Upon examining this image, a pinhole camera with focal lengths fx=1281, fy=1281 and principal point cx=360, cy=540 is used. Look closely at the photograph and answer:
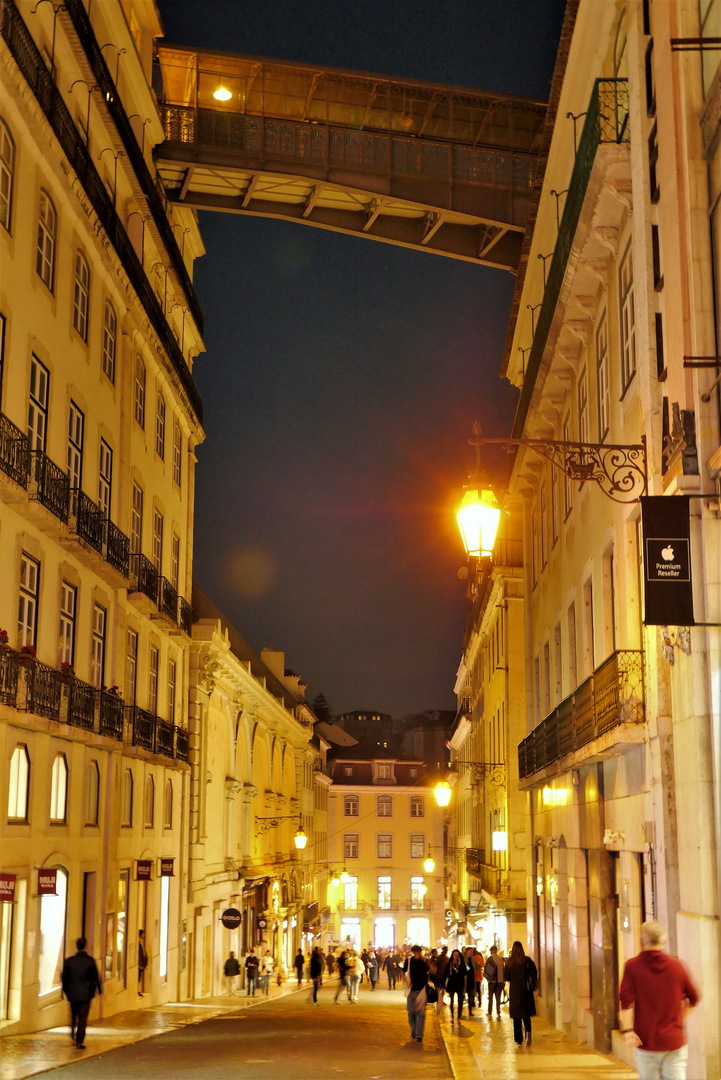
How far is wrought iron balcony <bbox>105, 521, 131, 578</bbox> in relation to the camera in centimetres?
2670

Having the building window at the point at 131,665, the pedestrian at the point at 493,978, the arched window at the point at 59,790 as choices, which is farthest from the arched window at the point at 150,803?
the pedestrian at the point at 493,978

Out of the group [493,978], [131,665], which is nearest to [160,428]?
[131,665]

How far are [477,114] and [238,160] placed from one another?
6.34 meters

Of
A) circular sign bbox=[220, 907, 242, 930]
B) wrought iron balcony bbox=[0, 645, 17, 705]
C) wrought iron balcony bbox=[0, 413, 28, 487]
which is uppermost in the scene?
wrought iron balcony bbox=[0, 413, 28, 487]

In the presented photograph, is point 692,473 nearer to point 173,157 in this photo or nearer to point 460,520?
point 460,520

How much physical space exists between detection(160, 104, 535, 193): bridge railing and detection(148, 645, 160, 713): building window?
43.1 feet

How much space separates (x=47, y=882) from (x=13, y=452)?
6.95 m

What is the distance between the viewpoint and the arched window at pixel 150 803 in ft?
103

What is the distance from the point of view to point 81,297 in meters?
25.6

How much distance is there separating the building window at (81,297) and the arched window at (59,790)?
8.38 meters

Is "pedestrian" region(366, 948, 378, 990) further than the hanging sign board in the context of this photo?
Yes

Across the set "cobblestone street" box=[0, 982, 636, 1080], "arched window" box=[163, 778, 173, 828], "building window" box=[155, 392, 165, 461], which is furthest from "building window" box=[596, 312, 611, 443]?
"arched window" box=[163, 778, 173, 828]

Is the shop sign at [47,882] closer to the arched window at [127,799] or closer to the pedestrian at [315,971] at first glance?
the arched window at [127,799]

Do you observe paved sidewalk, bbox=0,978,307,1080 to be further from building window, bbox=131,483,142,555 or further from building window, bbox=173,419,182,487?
building window, bbox=173,419,182,487
